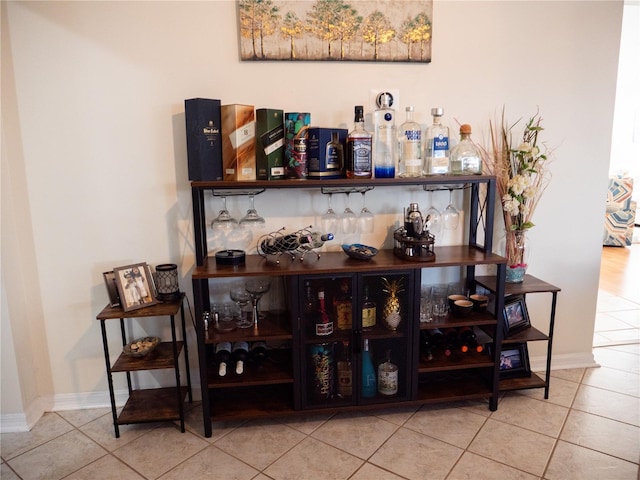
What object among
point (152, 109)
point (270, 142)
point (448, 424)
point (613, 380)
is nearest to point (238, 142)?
point (270, 142)

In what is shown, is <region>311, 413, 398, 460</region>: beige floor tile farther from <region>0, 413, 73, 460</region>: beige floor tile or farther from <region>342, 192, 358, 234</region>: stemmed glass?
<region>0, 413, 73, 460</region>: beige floor tile

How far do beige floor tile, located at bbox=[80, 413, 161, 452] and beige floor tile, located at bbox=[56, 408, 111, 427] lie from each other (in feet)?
0.13

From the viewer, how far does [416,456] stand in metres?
2.06

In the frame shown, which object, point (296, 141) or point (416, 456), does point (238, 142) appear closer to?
point (296, 141)

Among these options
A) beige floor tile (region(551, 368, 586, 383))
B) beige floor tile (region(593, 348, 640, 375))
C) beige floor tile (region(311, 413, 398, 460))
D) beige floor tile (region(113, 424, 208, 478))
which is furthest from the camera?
beige floor tile (region(593, 348, 640, 375))

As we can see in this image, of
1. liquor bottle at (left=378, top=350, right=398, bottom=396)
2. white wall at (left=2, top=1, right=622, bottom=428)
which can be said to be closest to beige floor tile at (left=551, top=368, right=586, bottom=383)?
white wall at (left=2, top=1, right=622, bottom=428)

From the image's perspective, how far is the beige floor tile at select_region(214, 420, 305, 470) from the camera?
2.08 meters

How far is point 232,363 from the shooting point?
2.31m

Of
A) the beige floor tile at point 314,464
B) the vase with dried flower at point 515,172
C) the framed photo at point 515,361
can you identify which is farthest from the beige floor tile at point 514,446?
the vase with dried flower at point 515,172

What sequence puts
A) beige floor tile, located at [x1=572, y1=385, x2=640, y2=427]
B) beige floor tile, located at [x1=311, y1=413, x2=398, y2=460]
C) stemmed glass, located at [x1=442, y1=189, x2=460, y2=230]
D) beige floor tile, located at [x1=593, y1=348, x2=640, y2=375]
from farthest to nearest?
beige floor tile, located at [x1=593, y1=348, x2=640, y2=375]
stemmed glass, located at [x1=442, y1=189, x2=460, y2=230]
beige floor tile, located at [x1=572, y1=385, x2=640, y2=427]
beige floor tile, located at [x1=311, y1=413, x2=398, y2=460]

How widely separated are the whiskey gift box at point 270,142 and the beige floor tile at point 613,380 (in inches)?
87.2

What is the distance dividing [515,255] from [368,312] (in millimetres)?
957

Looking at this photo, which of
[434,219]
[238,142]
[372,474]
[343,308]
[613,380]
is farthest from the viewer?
[613,380]

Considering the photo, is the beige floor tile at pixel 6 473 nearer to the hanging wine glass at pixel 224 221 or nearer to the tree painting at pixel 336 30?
the hanging wine glass at pixel 224 221
